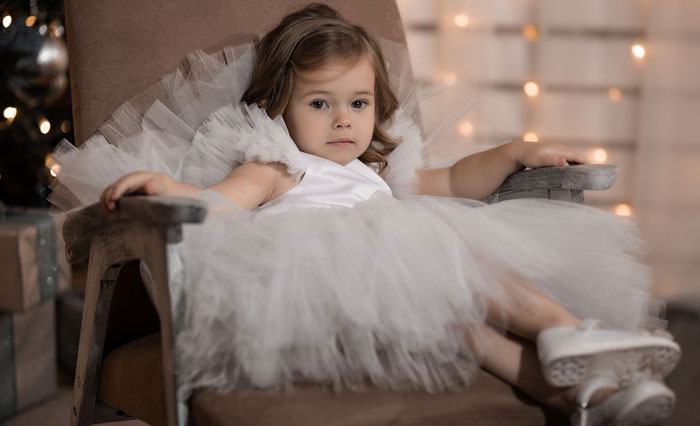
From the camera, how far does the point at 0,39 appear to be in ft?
7.07

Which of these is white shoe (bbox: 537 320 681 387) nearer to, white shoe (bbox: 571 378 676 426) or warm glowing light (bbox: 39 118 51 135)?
white shoe (bbox: 571 378 676 426)

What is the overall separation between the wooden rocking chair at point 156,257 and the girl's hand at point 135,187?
21 millimetres

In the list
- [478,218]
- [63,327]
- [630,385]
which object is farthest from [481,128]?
[630,385]

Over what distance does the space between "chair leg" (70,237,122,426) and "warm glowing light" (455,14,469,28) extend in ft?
6.33

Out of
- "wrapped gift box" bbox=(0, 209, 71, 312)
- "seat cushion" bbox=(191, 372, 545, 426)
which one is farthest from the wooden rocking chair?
"wrapped gift box" bbox=(0, 209, 71, 312)

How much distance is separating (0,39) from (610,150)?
7.31 ft

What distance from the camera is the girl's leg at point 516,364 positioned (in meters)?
0.77

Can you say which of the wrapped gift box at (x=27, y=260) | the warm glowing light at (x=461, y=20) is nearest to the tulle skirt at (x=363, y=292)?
the wrapped gift box at (x=27, y=260)

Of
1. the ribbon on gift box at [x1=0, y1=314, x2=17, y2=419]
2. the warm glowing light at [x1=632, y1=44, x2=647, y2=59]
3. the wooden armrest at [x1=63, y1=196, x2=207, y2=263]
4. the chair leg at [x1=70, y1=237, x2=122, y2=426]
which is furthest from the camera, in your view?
the warm glowing light at [x1=632, y1=44, x2=647, y2=59]

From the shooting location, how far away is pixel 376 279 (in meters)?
0.78

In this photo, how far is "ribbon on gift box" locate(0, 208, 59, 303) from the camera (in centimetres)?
175

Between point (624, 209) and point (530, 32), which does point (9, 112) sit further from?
point (624, 209)

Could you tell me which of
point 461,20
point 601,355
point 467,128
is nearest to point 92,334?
point 601,355

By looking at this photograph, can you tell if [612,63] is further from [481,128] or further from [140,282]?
[140,282]
